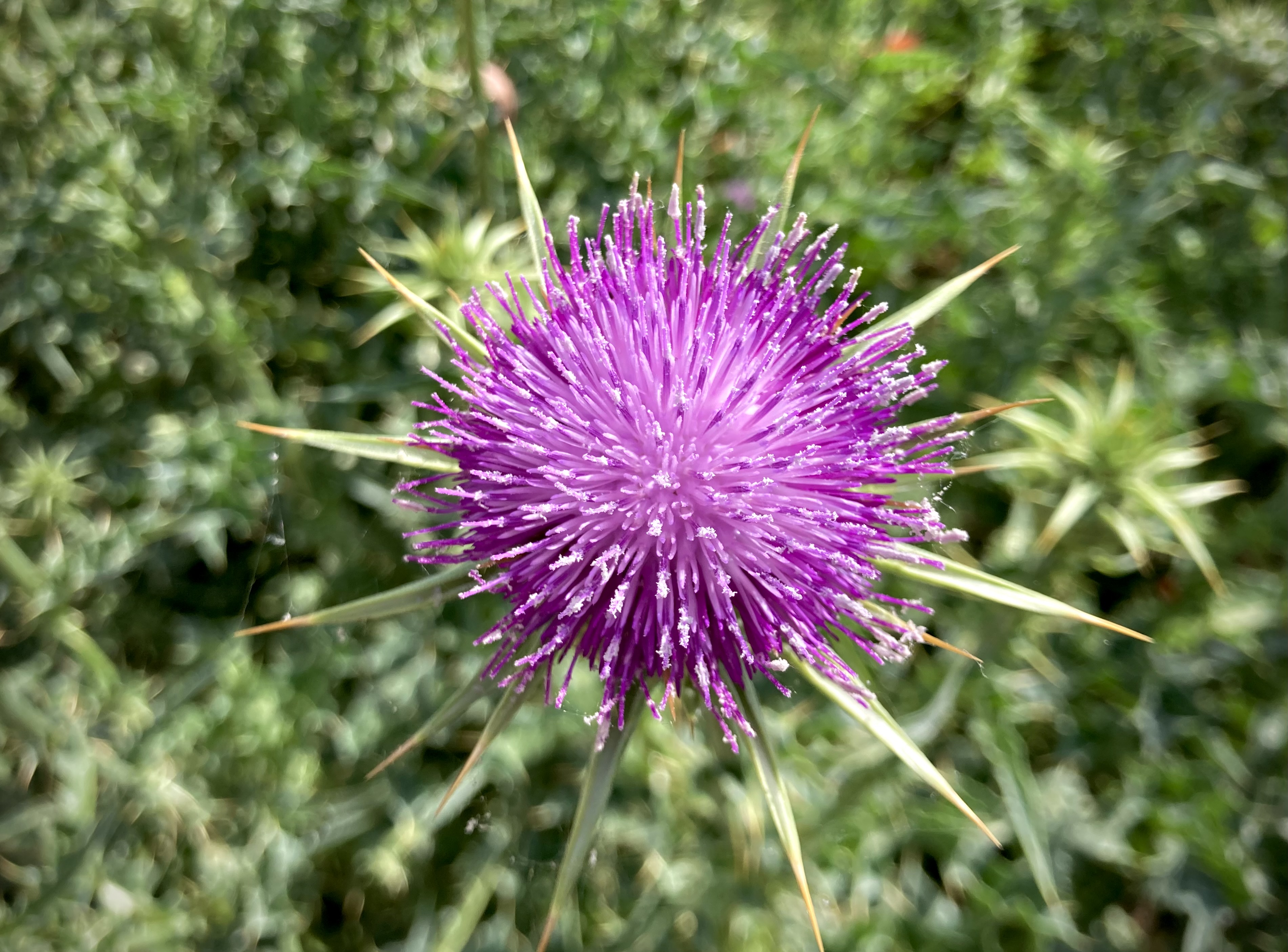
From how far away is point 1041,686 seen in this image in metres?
3.41

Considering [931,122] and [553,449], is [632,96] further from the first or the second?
[553,449]

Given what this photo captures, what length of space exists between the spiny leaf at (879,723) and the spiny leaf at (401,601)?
2.82ft

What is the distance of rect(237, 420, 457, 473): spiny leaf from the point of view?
1896 mm

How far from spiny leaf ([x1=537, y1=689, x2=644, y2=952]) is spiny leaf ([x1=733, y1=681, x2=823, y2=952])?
0.85 ft

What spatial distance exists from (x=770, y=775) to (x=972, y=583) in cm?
67

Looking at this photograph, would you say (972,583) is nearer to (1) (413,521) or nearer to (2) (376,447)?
(2) (376,447)

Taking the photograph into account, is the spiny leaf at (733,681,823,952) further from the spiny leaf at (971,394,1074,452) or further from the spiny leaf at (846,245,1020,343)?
the spiny leaf at (971,394,1074,452)

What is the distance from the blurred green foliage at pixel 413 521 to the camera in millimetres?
3100

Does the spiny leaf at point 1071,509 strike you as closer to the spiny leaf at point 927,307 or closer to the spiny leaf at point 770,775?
the spiny leaf at point 927,307

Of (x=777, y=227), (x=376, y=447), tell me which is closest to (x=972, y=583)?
(x=777, y=227)

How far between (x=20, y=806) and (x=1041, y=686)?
14.4ft

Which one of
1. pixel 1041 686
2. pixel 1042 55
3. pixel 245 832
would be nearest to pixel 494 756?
pixel 245 832

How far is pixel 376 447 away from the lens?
2.04 metres

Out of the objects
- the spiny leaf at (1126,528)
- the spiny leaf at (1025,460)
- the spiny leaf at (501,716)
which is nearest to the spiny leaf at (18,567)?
the spiny leaf at (501,716)
